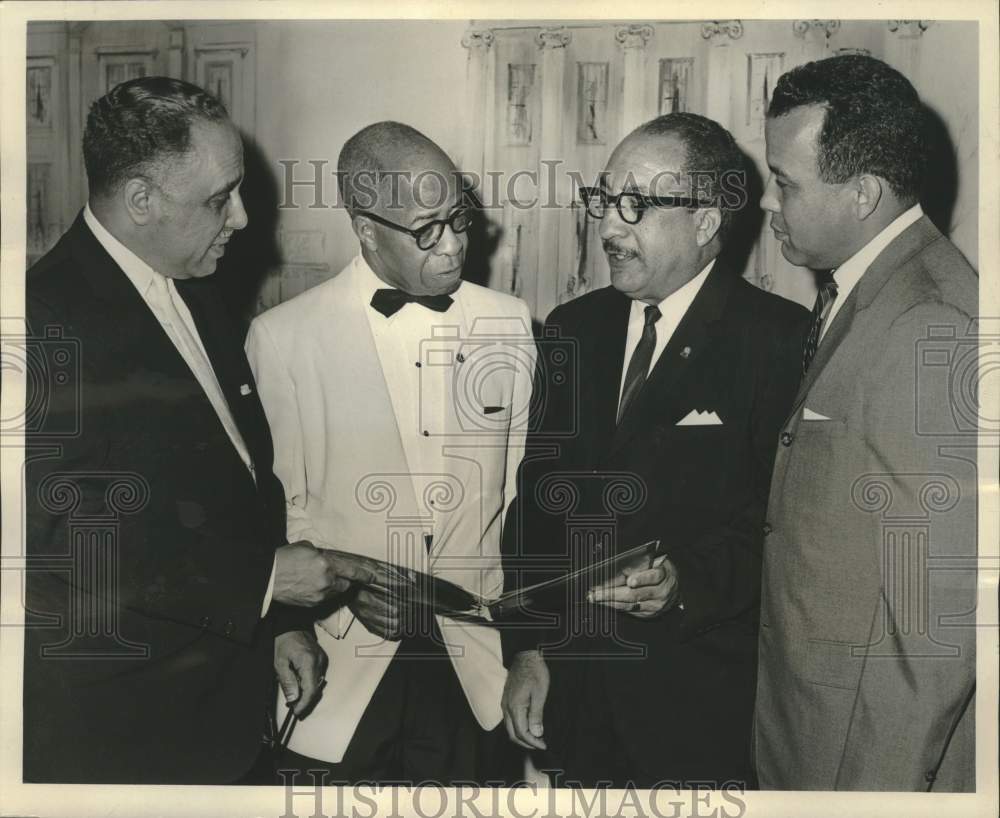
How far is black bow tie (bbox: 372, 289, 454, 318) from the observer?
2.60 metres

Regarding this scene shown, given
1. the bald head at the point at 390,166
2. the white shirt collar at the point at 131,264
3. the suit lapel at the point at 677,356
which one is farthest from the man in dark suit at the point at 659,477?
the white shirt collar at the point at 131,264

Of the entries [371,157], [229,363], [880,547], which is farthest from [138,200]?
[880,547]

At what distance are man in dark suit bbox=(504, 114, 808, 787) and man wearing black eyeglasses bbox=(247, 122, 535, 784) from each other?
0.10 metres

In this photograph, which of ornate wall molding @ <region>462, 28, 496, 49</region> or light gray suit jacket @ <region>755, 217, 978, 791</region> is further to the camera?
ornate wall molding @ <region>462, 28, 496, 49</region>

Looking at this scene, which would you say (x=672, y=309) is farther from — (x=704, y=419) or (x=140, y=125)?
(x=140, y=125)

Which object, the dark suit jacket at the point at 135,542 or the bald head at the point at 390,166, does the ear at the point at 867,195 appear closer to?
the bald head at the point at 390,166

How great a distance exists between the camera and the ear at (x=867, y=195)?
2547 mm

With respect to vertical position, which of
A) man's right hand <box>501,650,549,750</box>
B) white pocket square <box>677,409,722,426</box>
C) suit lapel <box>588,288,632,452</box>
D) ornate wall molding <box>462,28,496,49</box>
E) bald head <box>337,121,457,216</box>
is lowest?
man's right hand <box>501,650,549,750</box>

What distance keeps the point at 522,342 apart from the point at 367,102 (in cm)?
65

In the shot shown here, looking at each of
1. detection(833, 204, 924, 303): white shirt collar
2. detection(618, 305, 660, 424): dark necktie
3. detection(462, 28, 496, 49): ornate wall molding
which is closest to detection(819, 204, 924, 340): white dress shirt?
detection(833, 204, 924, 303): white shirt collar

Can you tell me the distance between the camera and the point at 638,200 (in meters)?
2.58

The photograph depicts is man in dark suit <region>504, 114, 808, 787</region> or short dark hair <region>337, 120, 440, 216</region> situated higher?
short dark hair <region>337, 120, 440, 216</region>

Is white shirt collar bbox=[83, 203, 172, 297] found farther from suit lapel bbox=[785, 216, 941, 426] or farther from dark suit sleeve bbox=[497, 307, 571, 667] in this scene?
suit lapel bbox=[785, 216, 941, 426]

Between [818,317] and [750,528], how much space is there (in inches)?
19.7
